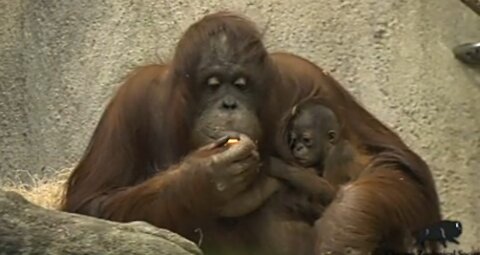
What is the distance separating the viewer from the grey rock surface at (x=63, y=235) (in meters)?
2.34

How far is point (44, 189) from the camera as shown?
13.1ft

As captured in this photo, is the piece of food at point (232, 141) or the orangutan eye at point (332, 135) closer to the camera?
the piece of food at point (232, 141)

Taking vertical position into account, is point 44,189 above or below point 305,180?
below

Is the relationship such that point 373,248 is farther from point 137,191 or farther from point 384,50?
point 384,50

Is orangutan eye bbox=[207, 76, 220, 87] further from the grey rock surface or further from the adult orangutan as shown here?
the grey rock surface

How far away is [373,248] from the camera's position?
3273 mm

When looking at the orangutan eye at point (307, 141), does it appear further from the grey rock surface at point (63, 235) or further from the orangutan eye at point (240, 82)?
the grey rock surface at point (63, 235)

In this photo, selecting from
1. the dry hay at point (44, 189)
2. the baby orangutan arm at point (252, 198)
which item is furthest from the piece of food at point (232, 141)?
the dry hay at point (44, 189)

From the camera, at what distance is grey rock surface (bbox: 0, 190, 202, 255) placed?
234cm

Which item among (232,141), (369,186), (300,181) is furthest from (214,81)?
(369,186)

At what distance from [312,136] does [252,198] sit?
0.22 meters

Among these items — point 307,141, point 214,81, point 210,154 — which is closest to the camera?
point 210,154

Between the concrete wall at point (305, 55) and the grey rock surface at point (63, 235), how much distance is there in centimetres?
174

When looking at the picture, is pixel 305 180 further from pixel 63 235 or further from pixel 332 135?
pixel 63 235
